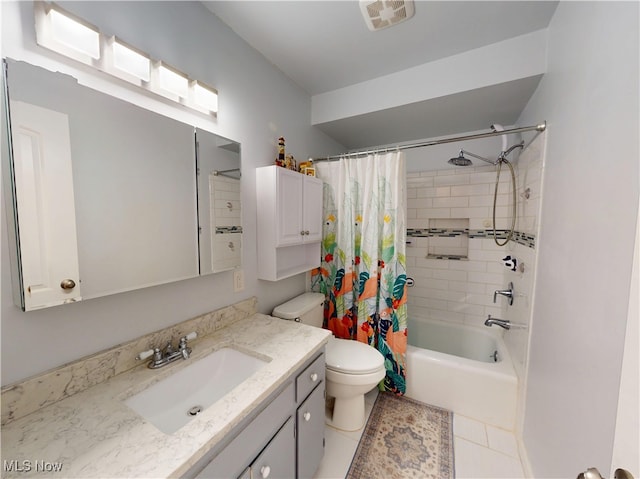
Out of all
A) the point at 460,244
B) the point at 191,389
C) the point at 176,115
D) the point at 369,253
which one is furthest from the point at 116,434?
the point at 460,244

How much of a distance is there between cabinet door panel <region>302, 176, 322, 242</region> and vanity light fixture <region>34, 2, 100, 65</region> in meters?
1.18

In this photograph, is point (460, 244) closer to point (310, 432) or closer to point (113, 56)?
point (310, 432)

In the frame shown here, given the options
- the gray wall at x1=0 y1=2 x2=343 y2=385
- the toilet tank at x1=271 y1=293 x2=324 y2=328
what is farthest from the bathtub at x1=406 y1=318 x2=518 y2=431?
the gray wall at x1=0 y1=2 x2=343 y2=385

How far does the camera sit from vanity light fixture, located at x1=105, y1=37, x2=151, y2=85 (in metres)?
0.92

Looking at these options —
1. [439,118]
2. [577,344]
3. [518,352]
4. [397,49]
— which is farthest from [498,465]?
[397,49]

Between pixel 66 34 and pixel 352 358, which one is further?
pixel 352 358

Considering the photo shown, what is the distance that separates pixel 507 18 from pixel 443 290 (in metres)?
2.15

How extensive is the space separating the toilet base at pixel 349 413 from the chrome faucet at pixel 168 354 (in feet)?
3.62

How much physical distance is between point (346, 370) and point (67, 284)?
1.37 metres

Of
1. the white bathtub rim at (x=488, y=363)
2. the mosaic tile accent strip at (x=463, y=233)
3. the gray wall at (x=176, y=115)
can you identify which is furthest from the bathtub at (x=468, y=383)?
the gray wall at (x=176, y=115)

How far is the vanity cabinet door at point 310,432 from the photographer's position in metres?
1.12

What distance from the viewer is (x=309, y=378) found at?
45.6 inches

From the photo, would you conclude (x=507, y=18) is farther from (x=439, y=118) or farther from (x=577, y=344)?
(x=577, y=344)

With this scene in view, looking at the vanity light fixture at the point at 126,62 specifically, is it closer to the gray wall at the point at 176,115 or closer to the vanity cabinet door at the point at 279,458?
the gray wall at the point at 176,115
